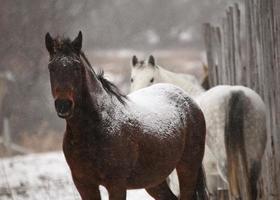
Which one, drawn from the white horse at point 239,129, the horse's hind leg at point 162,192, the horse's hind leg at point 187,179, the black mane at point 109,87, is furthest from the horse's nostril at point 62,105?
the white horse at point 239,129

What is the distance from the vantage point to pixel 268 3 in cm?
A: 727

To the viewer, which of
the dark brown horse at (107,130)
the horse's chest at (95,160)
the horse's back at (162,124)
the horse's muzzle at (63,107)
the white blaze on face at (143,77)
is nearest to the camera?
the horse's muzzle at (63,107)

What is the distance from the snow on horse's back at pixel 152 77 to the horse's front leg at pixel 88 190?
2842 millimetres

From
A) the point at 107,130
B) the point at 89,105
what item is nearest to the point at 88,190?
the point at 107,130

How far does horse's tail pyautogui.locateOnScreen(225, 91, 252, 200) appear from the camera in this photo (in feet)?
23.9

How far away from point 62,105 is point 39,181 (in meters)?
5.61

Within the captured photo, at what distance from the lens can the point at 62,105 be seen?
15.7 ft

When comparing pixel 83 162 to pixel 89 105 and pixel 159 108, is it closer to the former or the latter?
pixel 89 105

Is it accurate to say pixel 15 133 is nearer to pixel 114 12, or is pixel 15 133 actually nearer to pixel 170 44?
pixel 114 12

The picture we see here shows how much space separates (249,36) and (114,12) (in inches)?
855

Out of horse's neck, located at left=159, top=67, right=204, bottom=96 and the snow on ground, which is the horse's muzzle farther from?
horse's neck, located at left=159, top=67, right=204, bottom=96

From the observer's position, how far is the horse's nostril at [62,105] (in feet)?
15.7

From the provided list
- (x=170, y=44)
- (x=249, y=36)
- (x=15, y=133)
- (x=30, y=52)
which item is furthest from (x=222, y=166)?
(x=170, y=44)

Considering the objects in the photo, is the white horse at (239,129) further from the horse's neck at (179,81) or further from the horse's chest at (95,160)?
the horse's chest at (95,160)
